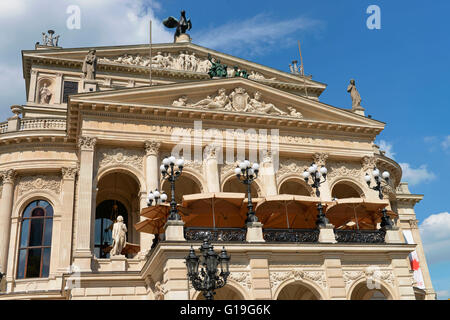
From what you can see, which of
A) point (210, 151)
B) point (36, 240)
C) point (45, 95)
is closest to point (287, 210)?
point (210, 151)

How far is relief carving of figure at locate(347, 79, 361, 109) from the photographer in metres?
33.3

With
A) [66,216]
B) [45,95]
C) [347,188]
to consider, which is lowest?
[66,216]

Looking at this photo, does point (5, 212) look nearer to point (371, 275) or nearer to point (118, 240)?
point (118, 240)

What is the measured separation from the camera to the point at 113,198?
3131 centimetres

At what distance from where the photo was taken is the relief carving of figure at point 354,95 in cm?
3331

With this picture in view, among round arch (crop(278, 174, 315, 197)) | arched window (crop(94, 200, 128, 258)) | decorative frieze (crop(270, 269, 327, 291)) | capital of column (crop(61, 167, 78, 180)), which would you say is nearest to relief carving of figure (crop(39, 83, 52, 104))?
capital of column (crop(61, 167, 78, 180))

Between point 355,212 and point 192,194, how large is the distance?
7983 mm

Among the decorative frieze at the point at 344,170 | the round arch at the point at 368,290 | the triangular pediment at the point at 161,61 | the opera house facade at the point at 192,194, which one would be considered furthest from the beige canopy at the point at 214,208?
the triangular pediment at the point at 161,61

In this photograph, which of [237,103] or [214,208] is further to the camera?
[237,103]

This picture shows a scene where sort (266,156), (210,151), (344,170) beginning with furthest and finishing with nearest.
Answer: (344,170), (266,156), (210,151)

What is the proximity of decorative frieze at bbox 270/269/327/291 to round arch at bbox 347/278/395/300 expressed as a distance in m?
1.19

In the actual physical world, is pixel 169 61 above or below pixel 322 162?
above

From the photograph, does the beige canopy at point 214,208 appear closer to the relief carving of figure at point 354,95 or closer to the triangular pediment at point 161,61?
the relief carving of figure at point 354,95

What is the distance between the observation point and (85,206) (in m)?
24.5
